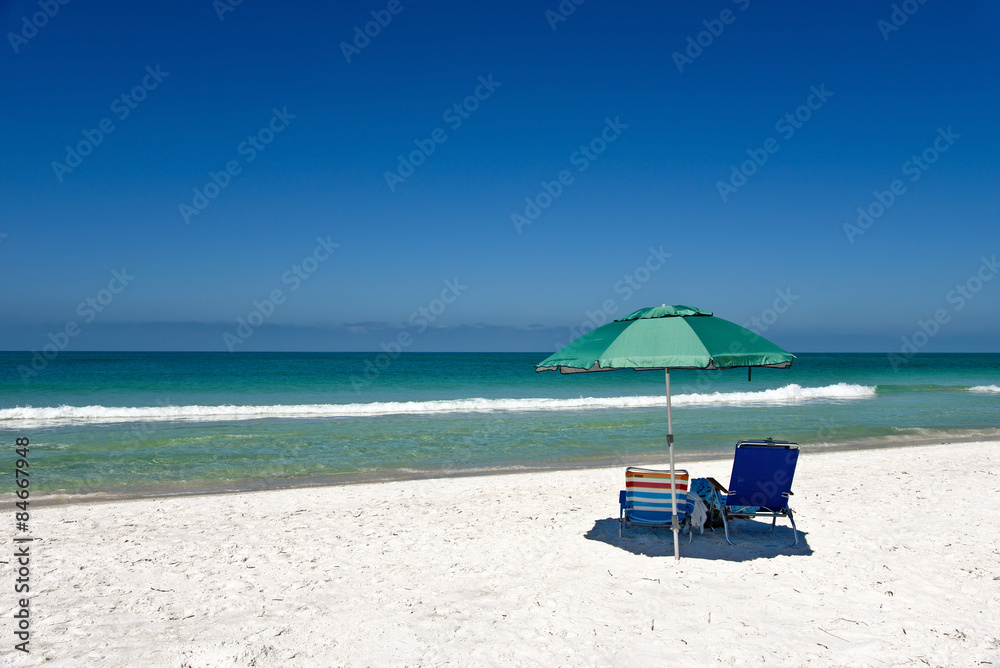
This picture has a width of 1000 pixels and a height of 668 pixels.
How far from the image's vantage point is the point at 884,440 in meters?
14.3

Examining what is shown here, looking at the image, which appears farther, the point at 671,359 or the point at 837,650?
the point at 671,359

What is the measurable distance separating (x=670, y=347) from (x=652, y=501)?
6.71 feet

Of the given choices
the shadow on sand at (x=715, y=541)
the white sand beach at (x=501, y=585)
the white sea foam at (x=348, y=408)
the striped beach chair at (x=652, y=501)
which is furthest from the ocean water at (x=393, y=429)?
the striped beach chair at (x=652, y=501)

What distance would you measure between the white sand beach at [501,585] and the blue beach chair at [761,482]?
14.7 inches

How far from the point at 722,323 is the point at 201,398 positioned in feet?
89.5

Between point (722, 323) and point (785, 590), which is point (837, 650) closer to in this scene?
point (785, 590)

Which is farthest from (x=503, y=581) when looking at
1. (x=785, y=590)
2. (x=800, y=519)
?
(x=800, y=519)

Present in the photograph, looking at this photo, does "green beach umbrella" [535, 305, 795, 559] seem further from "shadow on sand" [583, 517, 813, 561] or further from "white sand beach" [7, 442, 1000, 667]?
"white sand beach" [7, 442, 1000, 667]

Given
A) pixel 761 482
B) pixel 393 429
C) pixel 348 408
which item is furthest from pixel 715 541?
pixel 348 408

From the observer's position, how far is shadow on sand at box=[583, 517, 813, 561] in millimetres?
5945

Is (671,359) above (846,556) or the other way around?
above

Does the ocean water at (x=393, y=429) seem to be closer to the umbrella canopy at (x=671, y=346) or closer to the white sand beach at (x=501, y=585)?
the white sand beach at (x=501, y=585)

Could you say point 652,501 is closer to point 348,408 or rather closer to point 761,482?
point 761,482

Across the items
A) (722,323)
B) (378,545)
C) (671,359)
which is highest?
(722,323)
